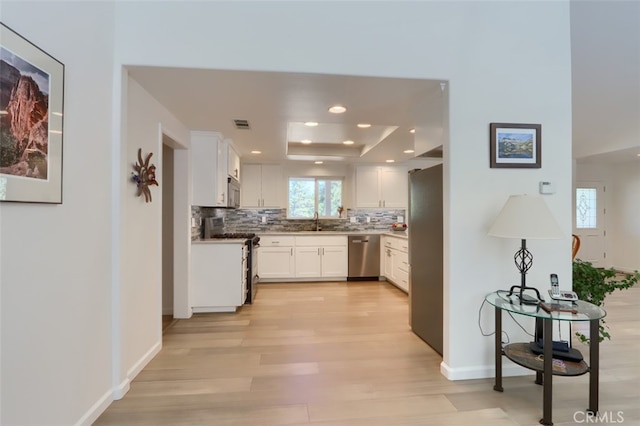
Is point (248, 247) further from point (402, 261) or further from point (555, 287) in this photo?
point (555, 287)

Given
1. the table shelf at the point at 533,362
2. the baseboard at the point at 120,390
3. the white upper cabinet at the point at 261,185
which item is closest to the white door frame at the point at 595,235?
the table shelf at the point at 533,362

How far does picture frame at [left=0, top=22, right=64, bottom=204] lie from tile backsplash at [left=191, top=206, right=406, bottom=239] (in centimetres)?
398

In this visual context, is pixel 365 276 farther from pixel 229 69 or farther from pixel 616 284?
pixel 229 69

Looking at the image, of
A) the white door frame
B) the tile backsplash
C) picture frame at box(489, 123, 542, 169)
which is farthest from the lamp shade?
the white door frame

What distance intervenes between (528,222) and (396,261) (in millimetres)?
3190

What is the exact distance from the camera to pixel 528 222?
6.36ft

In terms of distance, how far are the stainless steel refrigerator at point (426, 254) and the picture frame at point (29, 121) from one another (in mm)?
2622

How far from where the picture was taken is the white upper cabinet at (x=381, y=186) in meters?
5.91

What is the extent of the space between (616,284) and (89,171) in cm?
371

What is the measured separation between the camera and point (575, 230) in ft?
21.3

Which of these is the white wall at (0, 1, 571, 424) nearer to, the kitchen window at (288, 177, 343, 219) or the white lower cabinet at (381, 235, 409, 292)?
the white lower cabinet at (381, 235, 409, 292)

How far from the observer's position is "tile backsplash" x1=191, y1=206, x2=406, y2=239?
5895 mm

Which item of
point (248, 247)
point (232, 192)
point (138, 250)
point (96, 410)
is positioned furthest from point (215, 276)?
point (96, 410)

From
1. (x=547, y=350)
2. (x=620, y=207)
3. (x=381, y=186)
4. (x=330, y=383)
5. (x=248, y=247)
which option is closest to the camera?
(x=547, y=350)
